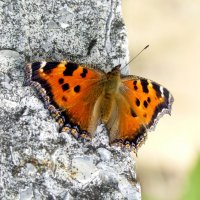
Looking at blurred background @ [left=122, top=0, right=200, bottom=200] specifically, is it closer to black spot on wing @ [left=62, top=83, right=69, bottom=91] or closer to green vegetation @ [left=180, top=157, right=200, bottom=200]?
green vegetation @ [left=180, top=157, right=200, bottom=200]

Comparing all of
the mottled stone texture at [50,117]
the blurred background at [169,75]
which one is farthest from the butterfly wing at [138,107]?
the blurred background at [169,75]

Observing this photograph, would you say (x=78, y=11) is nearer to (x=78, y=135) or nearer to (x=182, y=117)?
(x=78, y=135)

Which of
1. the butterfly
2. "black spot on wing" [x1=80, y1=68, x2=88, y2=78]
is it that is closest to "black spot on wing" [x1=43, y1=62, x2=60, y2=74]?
the butterfly

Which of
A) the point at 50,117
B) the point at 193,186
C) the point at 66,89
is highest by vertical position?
the point at 66,89

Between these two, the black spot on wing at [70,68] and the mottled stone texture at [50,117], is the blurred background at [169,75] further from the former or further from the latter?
the black spot on wing at [70,68]

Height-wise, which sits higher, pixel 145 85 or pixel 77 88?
pixel 145 85

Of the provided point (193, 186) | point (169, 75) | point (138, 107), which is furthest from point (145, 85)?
point (169, 75)

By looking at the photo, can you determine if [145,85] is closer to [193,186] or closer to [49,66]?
[49,66]

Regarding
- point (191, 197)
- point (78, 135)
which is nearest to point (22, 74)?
point (78, 135)
